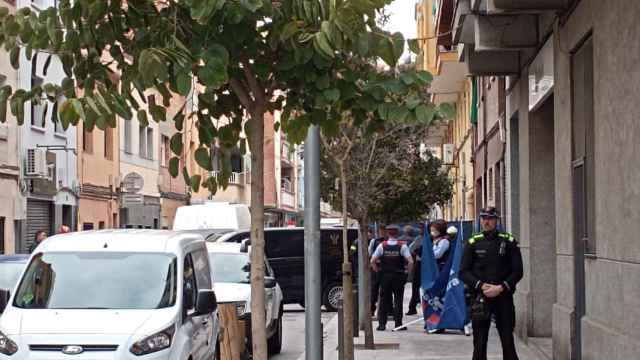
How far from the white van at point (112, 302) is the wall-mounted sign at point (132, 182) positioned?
1118 inches

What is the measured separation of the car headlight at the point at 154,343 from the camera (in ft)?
31.6

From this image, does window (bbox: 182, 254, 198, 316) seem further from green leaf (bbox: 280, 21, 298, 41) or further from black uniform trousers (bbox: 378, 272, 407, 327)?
black uniform trousers (bbox: 378, 272, 407, 327)

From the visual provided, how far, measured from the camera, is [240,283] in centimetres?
1653

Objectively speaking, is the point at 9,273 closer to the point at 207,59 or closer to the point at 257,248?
the point at 257,248

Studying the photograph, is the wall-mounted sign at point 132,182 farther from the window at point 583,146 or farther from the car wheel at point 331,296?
the window at point 583,146

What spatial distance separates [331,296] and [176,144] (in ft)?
63.2

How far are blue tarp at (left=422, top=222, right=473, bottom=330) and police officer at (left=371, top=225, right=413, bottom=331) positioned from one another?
64 cm

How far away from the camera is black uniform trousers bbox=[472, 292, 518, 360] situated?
12.5m

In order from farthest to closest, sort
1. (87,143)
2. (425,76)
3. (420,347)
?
(87,143)
(420,347)
(425,76)

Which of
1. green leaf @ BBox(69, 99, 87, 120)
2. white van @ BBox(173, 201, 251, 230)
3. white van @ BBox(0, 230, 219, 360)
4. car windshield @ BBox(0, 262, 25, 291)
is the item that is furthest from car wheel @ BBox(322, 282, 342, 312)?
green leaf @ BBox(69, 99, 87, 120)

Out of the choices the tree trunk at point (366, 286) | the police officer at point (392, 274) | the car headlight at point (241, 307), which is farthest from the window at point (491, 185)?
the car headlight at point (241, 307)

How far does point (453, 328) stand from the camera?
1861cm

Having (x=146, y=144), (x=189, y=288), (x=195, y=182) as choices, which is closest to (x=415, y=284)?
(x=189, y=288)

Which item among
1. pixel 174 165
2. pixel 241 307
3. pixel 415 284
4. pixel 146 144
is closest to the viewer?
pixel 174 165
